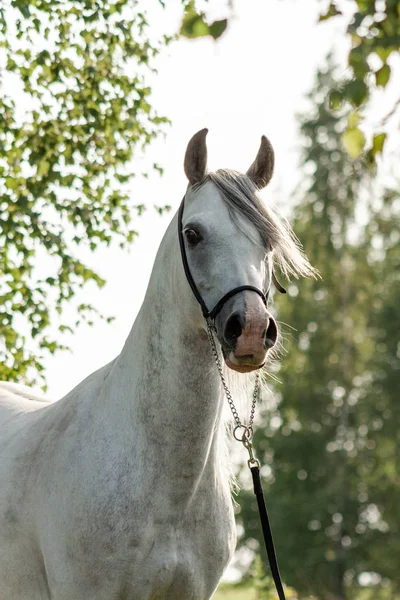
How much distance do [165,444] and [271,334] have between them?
771 mm

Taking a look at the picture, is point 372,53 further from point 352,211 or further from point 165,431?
point 352,211

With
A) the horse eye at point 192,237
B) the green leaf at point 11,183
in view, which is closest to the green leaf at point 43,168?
the green leaf at point 11,183

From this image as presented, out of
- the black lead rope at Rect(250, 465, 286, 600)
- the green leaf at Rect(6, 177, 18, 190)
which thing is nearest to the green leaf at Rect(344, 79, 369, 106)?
the black lead rope at Rect(250, 465, 286, 600)

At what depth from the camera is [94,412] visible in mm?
4594

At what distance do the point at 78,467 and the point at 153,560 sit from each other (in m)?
0.55

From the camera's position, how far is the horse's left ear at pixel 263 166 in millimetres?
4684

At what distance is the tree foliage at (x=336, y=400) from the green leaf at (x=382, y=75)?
2372 cm

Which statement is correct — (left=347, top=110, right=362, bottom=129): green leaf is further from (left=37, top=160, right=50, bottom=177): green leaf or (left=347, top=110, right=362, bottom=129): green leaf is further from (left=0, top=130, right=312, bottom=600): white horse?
(left=37, top=160, right=50, bottom=177): green leaf

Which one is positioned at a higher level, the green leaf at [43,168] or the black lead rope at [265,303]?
the green leaf at [43,168]

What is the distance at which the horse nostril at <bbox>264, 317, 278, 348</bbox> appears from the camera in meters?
3.92

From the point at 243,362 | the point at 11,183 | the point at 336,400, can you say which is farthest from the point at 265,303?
the point at 336,400

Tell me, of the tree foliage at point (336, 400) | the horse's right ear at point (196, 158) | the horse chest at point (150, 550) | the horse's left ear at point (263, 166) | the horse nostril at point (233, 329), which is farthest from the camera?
the tree foliage at point (336, 400)

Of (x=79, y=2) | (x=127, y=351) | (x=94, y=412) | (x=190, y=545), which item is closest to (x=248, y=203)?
(x=127, y=351)

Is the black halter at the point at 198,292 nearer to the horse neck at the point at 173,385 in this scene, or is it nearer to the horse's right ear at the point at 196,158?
the horse neck at the point at 173,385
